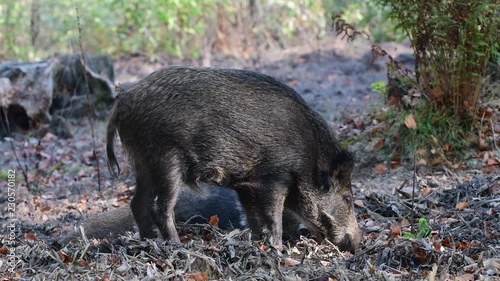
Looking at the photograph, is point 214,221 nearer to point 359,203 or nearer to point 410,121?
point 359,203

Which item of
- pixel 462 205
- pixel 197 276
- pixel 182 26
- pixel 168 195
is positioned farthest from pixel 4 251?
pixel 182 26

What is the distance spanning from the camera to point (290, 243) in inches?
203

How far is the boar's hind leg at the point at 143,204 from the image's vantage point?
4.71 meters

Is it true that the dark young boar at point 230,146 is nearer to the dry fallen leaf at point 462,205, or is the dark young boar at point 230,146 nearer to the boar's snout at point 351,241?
the boar's snout at point 351,241

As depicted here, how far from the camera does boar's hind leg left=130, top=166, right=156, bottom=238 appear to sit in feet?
15.5

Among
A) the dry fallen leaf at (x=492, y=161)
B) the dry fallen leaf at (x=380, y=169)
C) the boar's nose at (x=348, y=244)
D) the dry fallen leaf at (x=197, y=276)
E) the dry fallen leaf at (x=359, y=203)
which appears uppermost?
the dry fallen leaf at (x=197, y=276)

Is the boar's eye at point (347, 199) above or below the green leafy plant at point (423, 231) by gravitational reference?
below

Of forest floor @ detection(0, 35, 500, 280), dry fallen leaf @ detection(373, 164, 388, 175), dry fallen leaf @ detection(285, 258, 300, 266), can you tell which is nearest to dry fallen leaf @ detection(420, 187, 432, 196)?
forest floor @ detection(0, 35, 500, 280)

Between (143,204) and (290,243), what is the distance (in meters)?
1.09

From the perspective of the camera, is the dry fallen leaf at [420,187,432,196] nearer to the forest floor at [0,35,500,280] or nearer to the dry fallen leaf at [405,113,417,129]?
the forest floor at [0,35,500,280]

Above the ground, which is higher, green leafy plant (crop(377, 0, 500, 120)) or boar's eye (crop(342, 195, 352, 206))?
green leafy plant (crop(377, 0, 500, 120))

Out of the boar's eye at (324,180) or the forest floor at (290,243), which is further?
the boar's eye at (324,180)

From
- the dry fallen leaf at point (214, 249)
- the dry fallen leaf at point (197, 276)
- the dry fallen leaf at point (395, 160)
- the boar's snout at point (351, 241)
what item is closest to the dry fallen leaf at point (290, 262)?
the dry fallen leaf at point (214, 249)

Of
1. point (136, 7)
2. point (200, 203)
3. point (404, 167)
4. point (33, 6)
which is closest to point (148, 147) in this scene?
point (200, 203)
